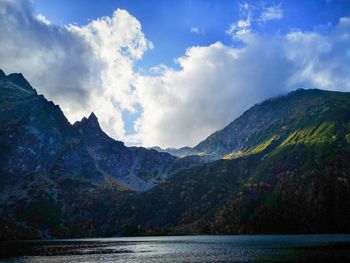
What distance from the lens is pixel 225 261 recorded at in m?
113

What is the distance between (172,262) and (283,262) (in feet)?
116

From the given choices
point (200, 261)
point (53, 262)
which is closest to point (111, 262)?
point (53, 262)

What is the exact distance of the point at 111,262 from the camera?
12431cm

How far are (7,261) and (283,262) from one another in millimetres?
→ 89297

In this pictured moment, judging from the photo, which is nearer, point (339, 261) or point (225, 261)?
point (339, 261)

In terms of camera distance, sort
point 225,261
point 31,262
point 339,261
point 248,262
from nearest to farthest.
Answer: point 339,261
point 248,262
point 225,261
point 31,262

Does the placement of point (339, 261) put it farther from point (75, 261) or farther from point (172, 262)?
point (75, 261)

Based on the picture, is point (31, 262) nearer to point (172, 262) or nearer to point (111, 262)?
point (111, 262)

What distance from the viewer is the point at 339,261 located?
3748 inches

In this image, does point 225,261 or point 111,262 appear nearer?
point 225,261

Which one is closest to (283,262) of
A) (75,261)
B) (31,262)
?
(75,261)

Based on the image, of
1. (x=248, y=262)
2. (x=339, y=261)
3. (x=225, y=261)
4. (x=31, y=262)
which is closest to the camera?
(x=339, y=261)

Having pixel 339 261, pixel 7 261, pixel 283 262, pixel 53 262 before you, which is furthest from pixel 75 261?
pixel 339 261

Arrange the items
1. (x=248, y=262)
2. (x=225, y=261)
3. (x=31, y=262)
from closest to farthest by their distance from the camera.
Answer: (x=248, y=262) < (x=225, y=261) < (x=31, y=262)
